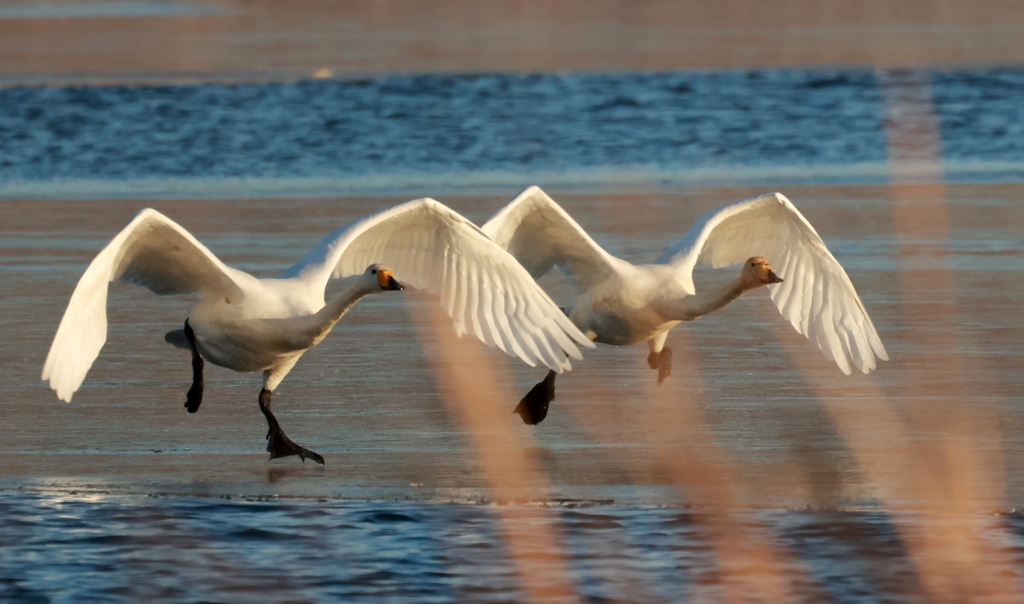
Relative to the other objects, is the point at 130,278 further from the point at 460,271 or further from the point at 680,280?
the point at 680,280

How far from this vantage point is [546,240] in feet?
35.4

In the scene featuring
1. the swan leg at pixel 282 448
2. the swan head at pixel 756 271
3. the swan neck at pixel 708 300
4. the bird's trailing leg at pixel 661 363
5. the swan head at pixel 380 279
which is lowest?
the bird's trailing leg at pixel 661 363

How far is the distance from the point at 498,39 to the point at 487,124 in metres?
15.4

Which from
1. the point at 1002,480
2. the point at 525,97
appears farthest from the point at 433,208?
the point at 525,97

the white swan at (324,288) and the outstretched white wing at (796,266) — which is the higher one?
the white swan at (324,288)

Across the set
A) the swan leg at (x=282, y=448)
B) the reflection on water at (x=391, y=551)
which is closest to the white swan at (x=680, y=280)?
the swan leg at (x=282, y=448)

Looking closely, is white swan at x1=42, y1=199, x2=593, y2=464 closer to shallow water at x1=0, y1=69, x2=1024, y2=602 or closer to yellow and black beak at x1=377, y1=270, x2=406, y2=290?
yellow and black beak at x1=377, y1=270, x2=406, y2=290

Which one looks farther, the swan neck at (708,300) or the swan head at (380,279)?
the swan neck at (708,300)

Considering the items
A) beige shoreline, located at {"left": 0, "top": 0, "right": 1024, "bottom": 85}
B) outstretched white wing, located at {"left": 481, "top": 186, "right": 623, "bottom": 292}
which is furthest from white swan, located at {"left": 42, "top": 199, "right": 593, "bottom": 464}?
beige shoreline, located at {"left": 0, "top": 0, "right": 1024, "bottom": 85}

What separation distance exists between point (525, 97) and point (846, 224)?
12252 millimetres

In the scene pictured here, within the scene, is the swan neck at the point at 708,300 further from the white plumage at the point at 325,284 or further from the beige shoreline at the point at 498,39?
the beige shoreline at the point at 498,39

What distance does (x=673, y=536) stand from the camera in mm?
7785

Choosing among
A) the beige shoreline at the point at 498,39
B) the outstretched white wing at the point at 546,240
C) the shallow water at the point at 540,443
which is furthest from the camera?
the beige shoreline at the point at 498,39

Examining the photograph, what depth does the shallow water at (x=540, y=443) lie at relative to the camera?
7398 millimetres
